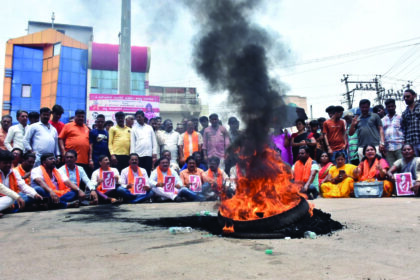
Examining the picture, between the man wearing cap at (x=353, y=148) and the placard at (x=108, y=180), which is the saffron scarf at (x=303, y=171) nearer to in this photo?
the man wearing cap at (x=353, y=148)

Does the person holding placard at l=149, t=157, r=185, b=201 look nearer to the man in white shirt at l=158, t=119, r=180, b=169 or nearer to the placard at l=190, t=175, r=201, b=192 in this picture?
the placard at l=190, t=175, r=201, b=192

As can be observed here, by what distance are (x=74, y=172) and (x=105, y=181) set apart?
0.78 meters

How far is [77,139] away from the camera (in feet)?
26.8

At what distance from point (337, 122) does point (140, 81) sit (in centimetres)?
3004

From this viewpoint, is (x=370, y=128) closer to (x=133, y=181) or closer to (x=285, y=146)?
(x=285, y=146)

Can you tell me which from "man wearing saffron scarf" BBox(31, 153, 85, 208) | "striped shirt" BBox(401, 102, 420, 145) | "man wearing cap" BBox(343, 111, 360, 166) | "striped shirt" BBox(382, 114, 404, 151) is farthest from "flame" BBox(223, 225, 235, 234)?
"man wearing cap" BBox(343, 111, 360, 166)

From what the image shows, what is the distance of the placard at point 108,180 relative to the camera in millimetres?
8180

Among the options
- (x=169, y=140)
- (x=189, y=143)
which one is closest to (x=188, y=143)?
(x=189, y=143)

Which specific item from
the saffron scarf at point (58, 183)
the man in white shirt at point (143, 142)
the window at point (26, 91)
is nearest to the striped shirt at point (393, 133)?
the man in white shirt at point (143, 142)

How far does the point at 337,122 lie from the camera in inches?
364

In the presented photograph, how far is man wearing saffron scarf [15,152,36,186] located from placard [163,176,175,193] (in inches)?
120

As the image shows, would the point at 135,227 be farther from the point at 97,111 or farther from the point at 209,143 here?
the point at 97,111

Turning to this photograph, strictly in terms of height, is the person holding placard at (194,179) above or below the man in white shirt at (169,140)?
below

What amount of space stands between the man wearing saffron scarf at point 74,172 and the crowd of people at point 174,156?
0.02m
